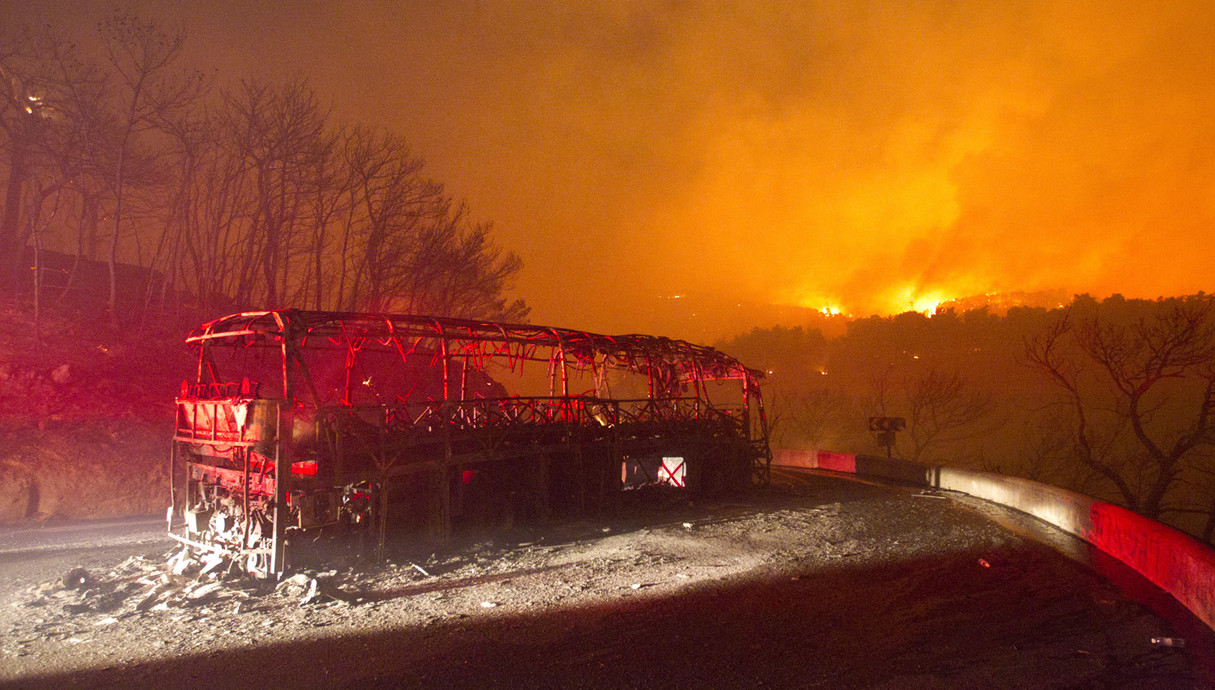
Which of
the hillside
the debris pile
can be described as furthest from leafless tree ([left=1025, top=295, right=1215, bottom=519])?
the hillside

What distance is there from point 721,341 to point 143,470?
234 ft

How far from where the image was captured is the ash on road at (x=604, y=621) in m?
5.86

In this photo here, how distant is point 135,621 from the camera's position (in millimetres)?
7164

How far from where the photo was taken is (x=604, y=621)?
7.36 meters

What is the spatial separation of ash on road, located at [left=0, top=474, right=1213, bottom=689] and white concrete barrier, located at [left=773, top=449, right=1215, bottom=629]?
0.64 metres

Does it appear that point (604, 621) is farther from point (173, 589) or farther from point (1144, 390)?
point (1144, 390)

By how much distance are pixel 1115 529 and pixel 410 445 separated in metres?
11.9

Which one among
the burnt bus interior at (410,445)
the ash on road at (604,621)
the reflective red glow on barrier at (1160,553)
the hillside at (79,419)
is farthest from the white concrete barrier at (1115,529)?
the hillside at (79,419)

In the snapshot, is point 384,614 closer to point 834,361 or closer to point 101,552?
point 101,552

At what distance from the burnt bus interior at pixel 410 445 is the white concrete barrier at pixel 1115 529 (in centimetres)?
620

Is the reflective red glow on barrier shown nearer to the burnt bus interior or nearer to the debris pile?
the burnt bus interior

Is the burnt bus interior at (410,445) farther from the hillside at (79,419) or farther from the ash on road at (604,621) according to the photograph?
the hillside at (79,419)

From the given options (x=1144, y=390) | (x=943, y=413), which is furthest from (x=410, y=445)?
(x=943, y=413)

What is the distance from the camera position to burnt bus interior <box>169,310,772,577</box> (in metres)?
8.93
